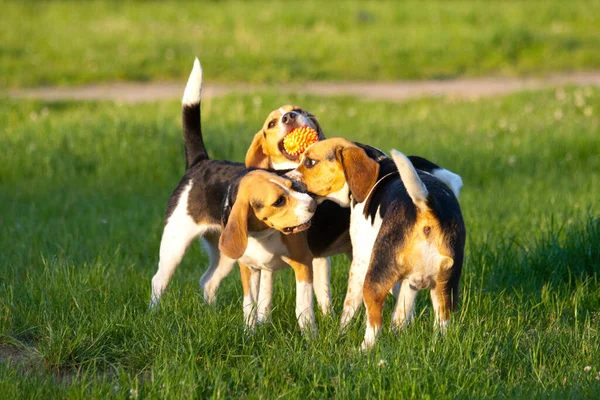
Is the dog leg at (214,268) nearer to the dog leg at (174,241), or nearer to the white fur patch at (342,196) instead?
the dog leg at (174,241)

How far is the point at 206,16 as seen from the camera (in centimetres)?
2253

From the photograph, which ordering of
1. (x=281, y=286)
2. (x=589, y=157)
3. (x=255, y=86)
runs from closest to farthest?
1. (x=281, y=286)
2. (x=589, y=157)
3. (x=255, y=86)

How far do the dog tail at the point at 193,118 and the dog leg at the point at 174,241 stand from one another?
15.9 inches

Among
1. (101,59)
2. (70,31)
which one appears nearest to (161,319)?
(101,59)

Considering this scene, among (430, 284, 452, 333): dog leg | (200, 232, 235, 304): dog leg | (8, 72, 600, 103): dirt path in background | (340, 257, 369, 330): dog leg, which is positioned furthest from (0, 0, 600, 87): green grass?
(430, 284, 452, 333): dog leg

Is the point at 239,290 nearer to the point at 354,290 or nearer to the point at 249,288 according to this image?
the point at 249,288

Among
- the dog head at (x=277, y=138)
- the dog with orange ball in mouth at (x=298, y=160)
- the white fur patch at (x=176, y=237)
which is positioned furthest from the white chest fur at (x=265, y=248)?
the dog head at (x=277, y=138)

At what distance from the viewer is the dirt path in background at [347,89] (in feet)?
50.0

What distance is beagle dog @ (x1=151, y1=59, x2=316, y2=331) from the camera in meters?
5.08

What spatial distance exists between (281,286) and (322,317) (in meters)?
0.59

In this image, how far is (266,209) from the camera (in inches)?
200

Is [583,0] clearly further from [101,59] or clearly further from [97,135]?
[97,135]

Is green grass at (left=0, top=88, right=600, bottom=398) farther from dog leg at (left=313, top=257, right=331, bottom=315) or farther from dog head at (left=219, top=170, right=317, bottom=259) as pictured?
dog head at (left=219, top=170, right=317, bottom=259)

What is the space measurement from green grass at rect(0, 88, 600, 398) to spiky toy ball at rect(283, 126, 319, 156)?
0.88m
